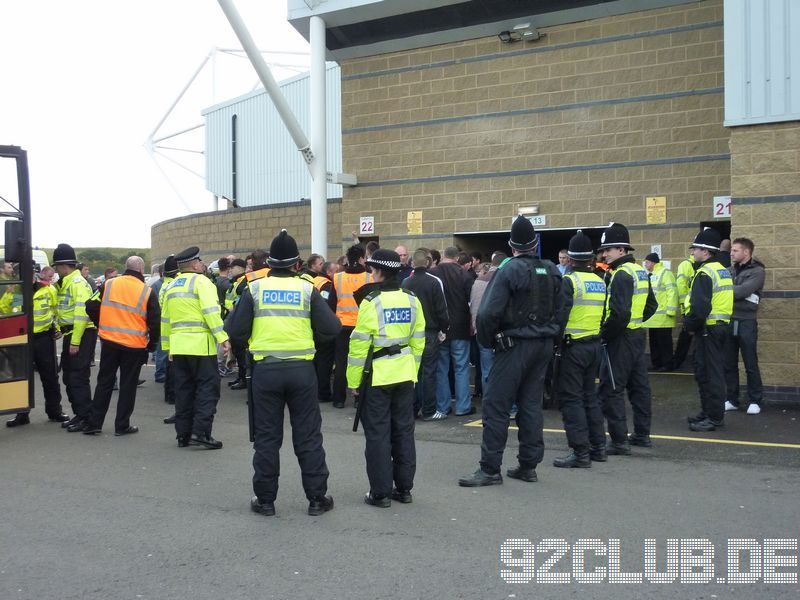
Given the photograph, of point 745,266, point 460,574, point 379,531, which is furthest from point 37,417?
point 745,266

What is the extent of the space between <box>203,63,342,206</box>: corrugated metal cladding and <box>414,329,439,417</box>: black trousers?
1884 cm

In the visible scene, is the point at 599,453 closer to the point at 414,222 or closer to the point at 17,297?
the point at 17,297

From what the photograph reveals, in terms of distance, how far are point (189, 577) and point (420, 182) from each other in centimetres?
1274

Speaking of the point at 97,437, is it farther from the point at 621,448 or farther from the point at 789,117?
the point at 789,117

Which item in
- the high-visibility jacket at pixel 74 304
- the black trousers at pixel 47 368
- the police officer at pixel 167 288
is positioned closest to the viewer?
the police officer at pixel 167 288

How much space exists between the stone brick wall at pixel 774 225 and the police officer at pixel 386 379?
611 cm

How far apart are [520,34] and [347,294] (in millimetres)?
6936

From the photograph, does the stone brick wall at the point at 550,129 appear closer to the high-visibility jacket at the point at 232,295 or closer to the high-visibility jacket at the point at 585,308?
the high-visibility jacket at the point at 232,295

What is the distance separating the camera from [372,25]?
54.6 ft

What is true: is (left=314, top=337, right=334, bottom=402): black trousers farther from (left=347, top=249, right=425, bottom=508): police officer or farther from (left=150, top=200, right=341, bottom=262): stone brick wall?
(left=150, top=200, right=341, bottom=262): stone brick wall

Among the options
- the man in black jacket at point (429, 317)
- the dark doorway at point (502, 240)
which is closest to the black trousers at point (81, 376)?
the man in black jacket at point (429, 317)

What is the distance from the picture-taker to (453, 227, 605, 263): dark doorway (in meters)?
16.4

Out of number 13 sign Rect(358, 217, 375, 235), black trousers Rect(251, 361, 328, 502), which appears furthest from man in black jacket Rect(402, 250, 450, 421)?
number 13 sign Rect(358, 217, 375, 235)

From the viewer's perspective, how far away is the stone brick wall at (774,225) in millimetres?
10523
